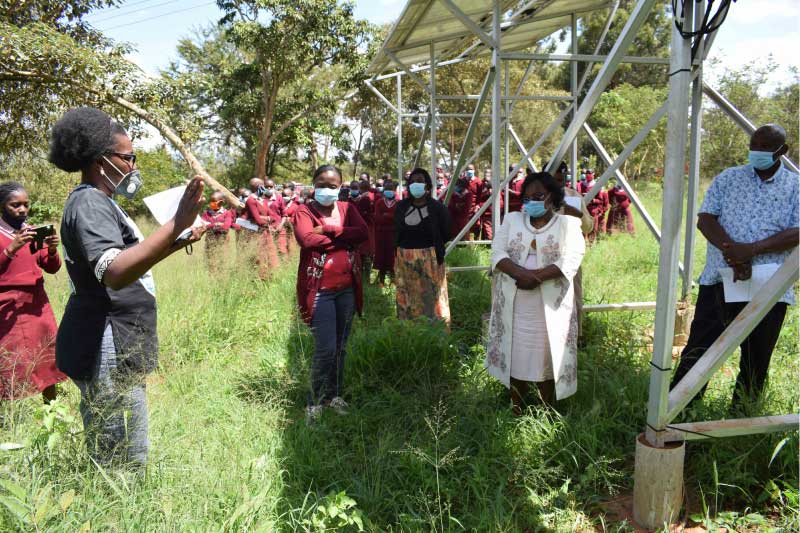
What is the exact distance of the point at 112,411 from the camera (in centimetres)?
212

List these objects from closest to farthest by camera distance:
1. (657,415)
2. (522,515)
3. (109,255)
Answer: (109,255), (657,415), (522,515)

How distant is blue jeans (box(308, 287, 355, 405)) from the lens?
3.73 meters

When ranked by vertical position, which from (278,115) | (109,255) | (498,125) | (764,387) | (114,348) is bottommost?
(764,387)

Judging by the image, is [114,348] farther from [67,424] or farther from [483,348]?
[483,348]

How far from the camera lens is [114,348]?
2.16 meters

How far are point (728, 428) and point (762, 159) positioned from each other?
4.87ft

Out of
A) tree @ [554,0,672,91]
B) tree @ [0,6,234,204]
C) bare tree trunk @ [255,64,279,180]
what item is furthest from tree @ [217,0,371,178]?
tree @ [554,0,672,91]

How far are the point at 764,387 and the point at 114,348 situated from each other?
3.44 metres

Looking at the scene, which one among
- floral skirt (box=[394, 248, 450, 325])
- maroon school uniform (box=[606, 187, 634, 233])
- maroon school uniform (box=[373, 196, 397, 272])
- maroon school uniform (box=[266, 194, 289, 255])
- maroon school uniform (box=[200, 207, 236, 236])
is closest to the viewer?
floral skirt (box=[394, 248, 450, 325])

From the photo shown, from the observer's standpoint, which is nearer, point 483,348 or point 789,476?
point 789,476

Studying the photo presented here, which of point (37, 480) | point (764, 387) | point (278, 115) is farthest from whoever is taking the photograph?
point (278, 115)

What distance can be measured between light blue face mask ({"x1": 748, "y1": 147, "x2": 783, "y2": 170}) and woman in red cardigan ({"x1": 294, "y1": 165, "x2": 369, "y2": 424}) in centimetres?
247

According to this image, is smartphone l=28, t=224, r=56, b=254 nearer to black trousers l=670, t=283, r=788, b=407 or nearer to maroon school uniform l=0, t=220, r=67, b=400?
maroon school uniform l=0, t=220, r=67, b=400

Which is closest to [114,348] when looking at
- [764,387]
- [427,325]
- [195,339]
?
[427,325]
